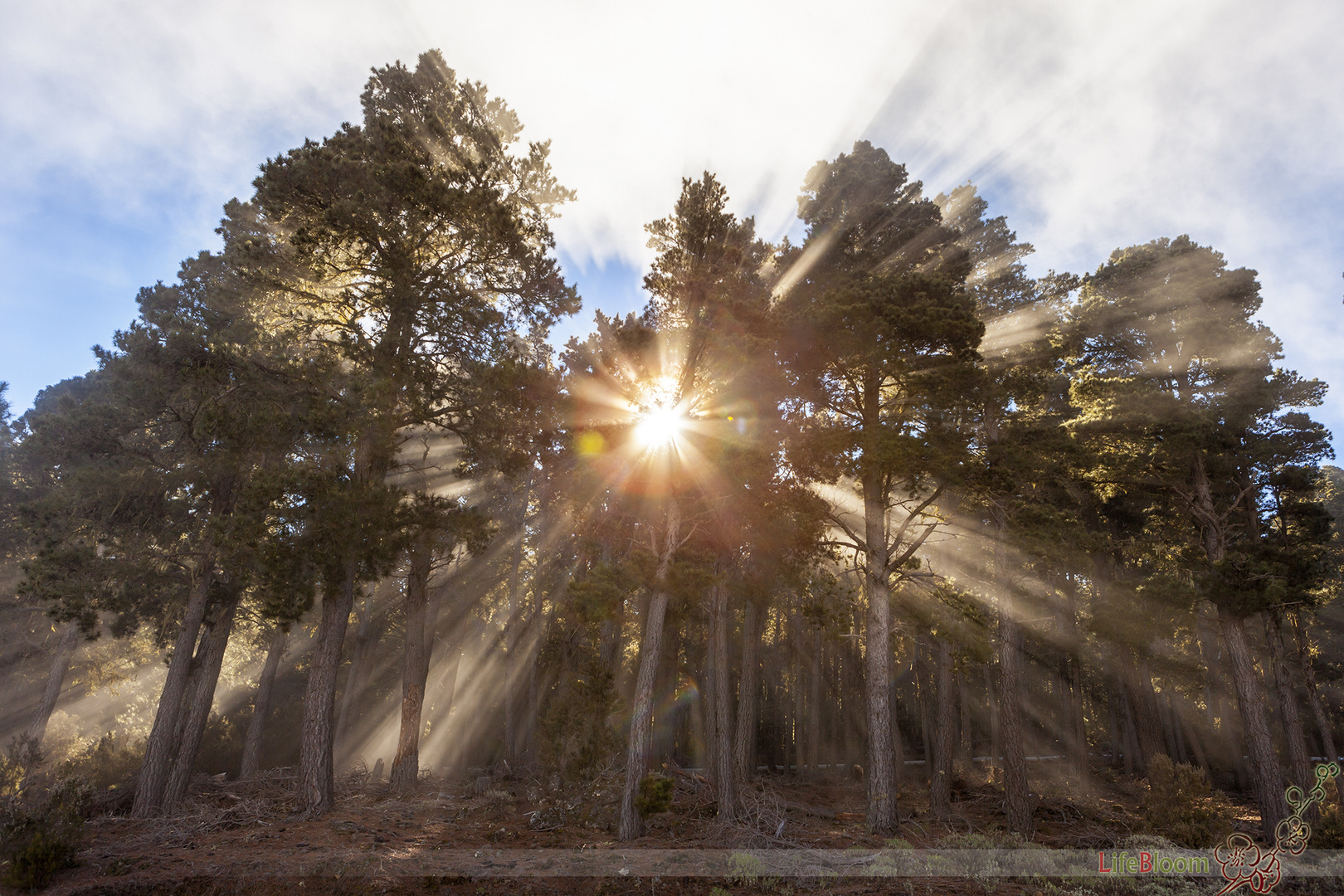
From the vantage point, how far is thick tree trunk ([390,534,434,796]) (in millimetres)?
15148

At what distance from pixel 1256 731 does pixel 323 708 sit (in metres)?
20.6

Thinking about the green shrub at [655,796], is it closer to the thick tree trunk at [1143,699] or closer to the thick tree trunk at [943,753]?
the thick tree trunk at [943,753]

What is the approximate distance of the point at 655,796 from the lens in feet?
34.5

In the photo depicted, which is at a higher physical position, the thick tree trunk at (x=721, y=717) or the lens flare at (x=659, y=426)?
the lens flare at (x=659, y=426)

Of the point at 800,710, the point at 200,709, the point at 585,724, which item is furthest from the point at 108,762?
the point at 800,710

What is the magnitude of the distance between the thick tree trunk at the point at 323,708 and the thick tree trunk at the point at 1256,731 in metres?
20.2

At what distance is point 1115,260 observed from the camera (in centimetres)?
1797

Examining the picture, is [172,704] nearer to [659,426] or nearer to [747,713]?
[659,426]

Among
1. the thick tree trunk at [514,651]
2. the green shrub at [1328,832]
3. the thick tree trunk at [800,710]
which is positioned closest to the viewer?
the green shrub at [1328,832]

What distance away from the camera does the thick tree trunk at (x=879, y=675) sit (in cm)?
1182

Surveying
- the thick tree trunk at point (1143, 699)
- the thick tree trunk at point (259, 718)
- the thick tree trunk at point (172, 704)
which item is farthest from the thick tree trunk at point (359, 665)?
the thick tree trunk at point (1143, 699)

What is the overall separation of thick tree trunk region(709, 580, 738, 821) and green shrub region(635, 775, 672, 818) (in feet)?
10.3

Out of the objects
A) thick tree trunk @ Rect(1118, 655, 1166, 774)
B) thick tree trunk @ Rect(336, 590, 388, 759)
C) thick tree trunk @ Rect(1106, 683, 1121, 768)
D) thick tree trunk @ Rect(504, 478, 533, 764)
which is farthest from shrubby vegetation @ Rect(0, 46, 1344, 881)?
thick tree trunk @ Rect(1106, 683, 1121, 768)

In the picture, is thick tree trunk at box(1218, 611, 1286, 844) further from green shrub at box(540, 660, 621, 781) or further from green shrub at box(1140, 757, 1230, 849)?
green shrub at box(540, 660, 621, 781)
